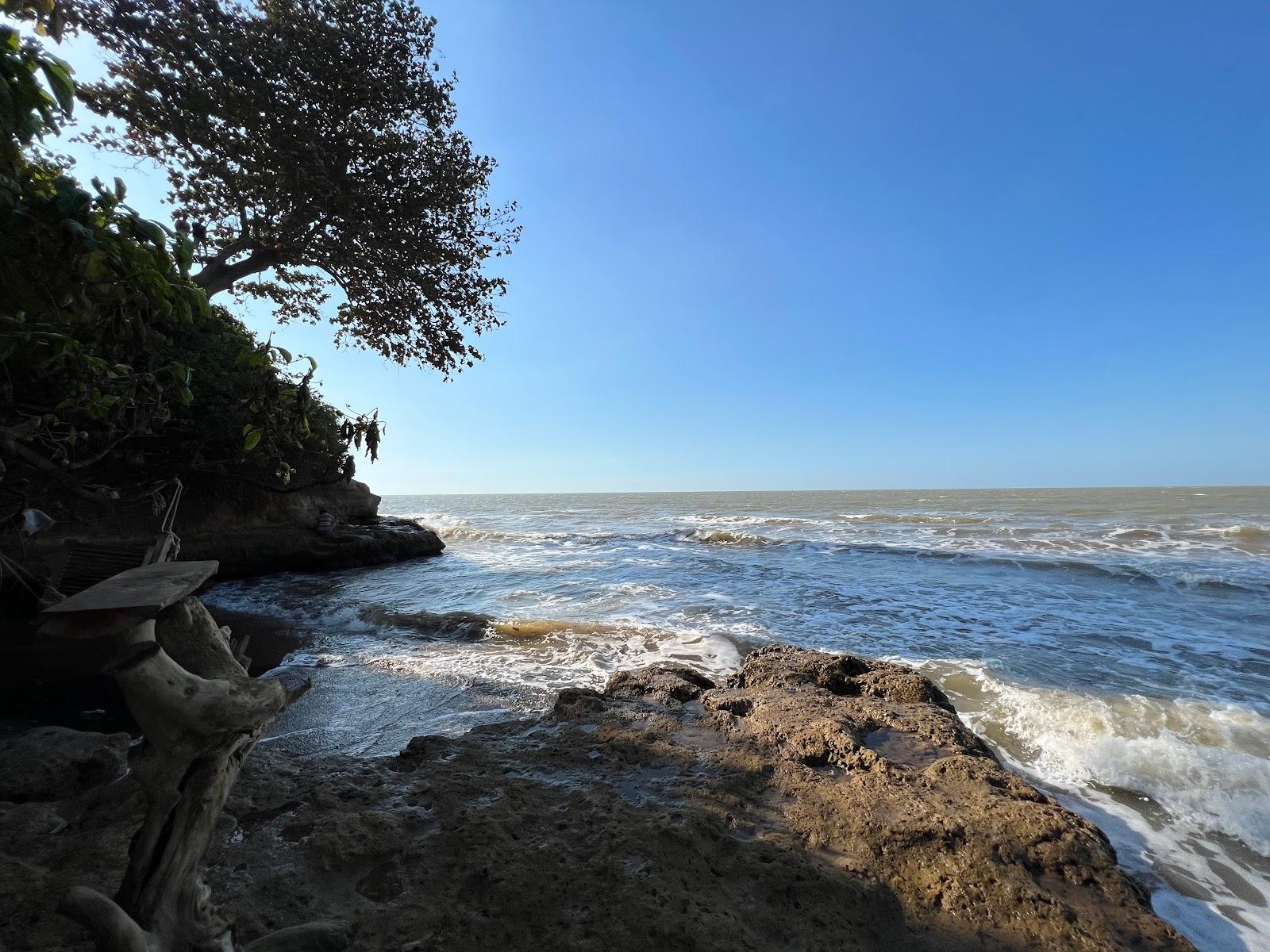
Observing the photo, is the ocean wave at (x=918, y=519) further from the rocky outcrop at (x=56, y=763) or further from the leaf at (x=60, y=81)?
the leaf at (x=60, y=81)

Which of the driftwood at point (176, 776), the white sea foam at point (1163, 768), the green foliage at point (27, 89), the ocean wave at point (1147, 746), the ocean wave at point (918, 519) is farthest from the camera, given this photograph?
the ocean wave at point (918, 519)

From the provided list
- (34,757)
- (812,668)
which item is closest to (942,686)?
(812,668)

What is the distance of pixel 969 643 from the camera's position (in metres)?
6.77

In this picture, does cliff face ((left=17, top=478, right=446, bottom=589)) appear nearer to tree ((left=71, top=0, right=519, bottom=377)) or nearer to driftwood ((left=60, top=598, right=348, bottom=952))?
tree ((left=71, top=0, right=519, bottom=377))

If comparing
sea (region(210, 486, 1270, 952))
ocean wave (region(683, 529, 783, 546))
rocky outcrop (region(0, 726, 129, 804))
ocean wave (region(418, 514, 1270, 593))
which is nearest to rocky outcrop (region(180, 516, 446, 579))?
sea (region(210, 486, 1270, 952))

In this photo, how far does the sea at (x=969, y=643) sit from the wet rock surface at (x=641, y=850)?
2.46 ft

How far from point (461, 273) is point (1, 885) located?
33.1 ft

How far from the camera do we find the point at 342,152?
28.4 feet

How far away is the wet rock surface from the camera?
1.95m

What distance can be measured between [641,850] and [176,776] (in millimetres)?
1738

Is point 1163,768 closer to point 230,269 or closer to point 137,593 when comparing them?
point 137,593

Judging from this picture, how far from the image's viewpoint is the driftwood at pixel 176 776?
136cm

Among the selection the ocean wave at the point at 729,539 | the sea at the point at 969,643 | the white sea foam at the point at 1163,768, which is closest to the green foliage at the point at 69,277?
the sea at the point at 969,643

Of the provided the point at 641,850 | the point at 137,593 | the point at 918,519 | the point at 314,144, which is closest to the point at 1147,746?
the point at 641,850
